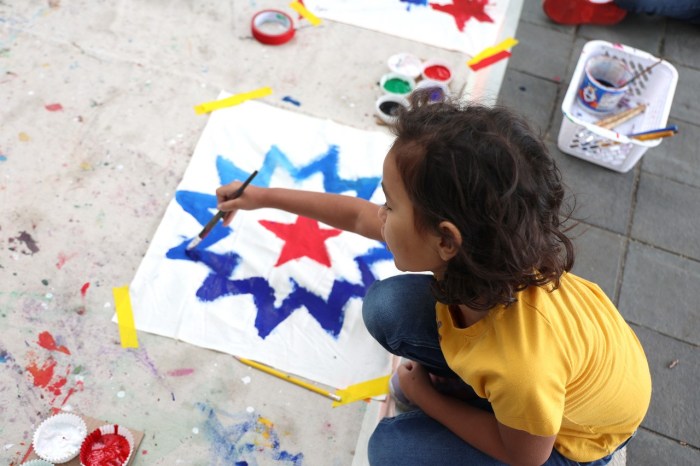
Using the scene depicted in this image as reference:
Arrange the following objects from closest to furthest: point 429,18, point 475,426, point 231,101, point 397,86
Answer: point 475,426
point 231,101
point 397,86
point 429,18

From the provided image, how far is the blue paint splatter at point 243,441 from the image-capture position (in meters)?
1.45

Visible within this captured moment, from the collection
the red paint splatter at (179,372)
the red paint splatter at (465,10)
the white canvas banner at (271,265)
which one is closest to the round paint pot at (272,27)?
the white canvas banner at (271,265)

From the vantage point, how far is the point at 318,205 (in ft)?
4.83

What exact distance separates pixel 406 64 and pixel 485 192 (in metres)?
1.49

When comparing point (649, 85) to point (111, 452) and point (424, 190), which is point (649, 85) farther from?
point (111, 452)

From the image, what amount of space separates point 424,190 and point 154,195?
1.16m

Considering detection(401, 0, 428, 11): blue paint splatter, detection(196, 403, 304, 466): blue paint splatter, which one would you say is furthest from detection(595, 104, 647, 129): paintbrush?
detection(196, 403, 304, 466): blue paint splatter

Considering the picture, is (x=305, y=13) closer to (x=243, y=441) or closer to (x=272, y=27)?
(x=272, y=27)

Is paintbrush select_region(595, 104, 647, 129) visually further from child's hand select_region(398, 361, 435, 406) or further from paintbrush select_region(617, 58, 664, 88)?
child's hand select_region(398, 361, 435, 406)

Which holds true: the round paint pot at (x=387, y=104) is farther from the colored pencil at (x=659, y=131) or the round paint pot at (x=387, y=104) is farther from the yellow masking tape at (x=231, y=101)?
the colored pencil at (x=659, y=131)

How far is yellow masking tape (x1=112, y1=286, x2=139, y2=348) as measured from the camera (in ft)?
5.20

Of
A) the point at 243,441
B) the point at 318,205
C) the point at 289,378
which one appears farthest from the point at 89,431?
the point at 318,205

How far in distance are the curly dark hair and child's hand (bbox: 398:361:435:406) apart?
15.2 inches

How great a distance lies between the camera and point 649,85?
221 centimetres
